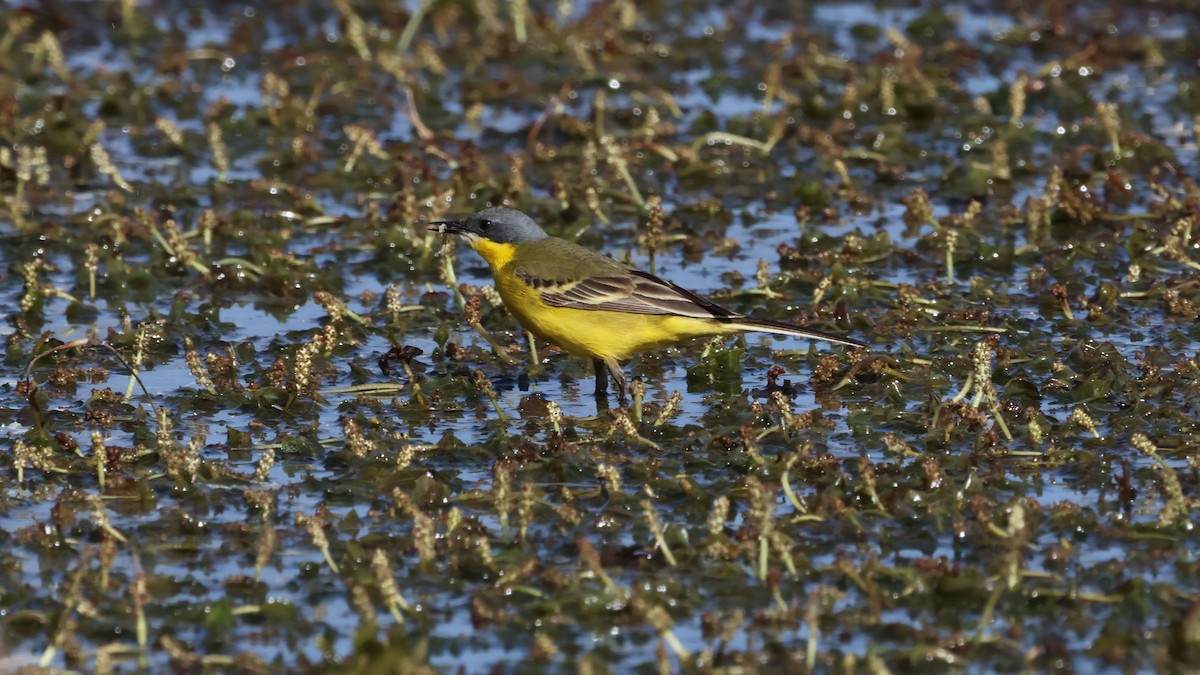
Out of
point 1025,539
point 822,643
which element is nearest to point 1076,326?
point 1025,539

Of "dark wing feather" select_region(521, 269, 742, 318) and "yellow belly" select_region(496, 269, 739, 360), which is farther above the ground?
"dark wing feather" select_region(521, 269, 742, 318)

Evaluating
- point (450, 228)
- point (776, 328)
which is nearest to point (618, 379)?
point (776, 328)

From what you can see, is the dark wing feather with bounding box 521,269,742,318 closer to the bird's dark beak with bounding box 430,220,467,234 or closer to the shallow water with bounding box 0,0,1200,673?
the shallow water with bounding box 0,0,1200,673

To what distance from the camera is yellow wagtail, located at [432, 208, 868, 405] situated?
9.98m

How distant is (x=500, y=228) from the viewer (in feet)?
35.7

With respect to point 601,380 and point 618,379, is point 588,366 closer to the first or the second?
point 601,380

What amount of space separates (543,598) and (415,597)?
54 centimetres

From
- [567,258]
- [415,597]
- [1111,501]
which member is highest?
[567,258]

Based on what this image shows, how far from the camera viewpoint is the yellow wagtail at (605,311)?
998cm

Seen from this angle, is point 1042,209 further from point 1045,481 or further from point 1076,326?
point 1045,481

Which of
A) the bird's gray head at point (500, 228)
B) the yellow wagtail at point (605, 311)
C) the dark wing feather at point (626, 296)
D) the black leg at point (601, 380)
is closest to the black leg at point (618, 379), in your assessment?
the yellow wagtail at point (605, 311)

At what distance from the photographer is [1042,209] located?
13109 millimetres

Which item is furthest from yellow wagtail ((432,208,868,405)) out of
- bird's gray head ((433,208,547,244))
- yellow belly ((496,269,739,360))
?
bird's gray head ((433,208,547,244))

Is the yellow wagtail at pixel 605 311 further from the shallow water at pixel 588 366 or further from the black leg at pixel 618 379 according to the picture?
the shallow water at pixel 588 366
